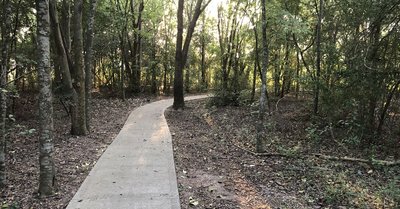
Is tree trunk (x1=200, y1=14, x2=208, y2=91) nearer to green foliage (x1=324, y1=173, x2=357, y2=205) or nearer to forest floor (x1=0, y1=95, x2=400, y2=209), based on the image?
forest floor (x1=0, y1=95, x2=400, y2=209)

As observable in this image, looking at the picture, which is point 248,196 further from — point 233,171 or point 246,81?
point 246,81

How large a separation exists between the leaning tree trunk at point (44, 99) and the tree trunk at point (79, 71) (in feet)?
14.1

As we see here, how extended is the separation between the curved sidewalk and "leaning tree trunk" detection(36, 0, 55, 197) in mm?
578

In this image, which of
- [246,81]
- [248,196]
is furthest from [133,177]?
[246,81]

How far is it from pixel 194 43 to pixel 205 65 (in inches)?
96.1

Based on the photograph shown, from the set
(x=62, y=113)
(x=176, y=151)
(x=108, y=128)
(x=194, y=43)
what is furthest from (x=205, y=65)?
(x=176, y=151)

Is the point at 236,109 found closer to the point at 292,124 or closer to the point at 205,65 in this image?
the point at 292,124

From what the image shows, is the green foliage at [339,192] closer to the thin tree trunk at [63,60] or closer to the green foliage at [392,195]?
the green foliage at [392,195]

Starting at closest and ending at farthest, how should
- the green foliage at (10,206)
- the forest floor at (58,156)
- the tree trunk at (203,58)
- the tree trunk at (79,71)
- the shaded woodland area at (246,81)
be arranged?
the green foliage at (10,206), the forest floor at (58,156), the shaded woodland area at (246,81), the tree trunk at (79,71), the tree trunk at (203,58)

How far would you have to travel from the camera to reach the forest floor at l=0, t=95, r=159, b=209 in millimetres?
5281

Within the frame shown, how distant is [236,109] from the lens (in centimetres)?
1723

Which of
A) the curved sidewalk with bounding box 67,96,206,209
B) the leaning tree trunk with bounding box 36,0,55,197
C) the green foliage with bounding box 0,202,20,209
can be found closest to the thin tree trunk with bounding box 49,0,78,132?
the curved sidewalk with bounding box 67,96,206,209

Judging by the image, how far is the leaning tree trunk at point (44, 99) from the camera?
5094mm

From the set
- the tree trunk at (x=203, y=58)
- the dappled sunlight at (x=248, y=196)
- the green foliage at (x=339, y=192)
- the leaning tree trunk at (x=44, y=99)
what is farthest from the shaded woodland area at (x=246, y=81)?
the tree trunk at (x=203, y=58)
